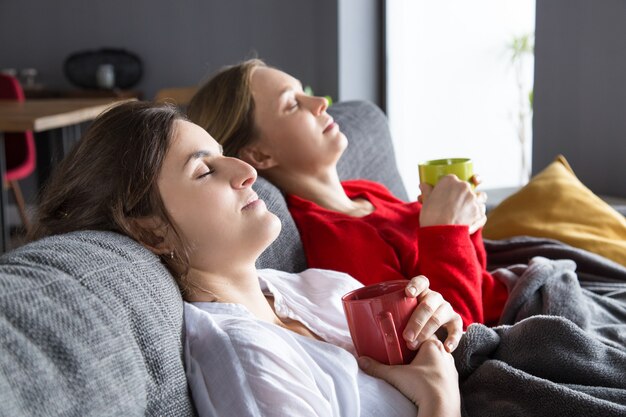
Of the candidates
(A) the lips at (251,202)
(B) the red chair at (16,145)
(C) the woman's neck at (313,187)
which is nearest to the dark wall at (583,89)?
(C) the woman's neck at (313,187)

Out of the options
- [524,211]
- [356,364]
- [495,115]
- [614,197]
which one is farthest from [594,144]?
[356,364]

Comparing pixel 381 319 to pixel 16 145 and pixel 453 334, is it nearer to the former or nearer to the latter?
pixel 453 334

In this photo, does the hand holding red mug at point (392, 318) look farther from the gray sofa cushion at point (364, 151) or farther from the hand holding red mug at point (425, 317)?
the gray sofa cushion at point (364, 151)

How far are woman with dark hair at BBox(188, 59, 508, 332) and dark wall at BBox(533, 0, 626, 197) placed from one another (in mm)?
1059

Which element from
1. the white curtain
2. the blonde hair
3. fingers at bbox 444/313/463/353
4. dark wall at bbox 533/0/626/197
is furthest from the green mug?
the white curtain

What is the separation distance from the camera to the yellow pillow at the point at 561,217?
2.15 m

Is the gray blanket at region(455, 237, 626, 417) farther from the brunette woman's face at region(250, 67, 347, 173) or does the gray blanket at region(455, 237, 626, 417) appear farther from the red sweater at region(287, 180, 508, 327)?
the brunette woman's face at region(250, 67, 347, 173)

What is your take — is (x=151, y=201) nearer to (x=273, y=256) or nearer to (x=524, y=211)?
(x=273, y=256)

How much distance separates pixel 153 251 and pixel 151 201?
72 millimetres

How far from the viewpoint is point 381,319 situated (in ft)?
3.84

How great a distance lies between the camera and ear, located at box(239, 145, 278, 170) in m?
1.91

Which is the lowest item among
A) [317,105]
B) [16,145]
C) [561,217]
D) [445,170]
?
[16,145]

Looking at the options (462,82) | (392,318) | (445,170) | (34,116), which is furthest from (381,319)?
(462,82)

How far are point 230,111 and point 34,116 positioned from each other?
207 cm
